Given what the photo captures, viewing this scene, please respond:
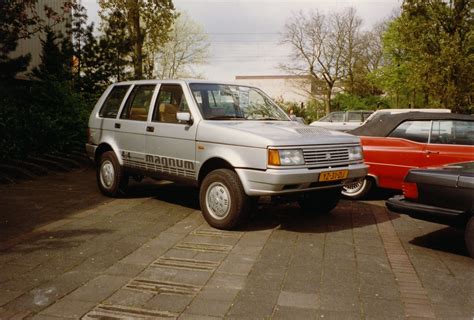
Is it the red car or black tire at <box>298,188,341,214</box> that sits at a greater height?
the red car

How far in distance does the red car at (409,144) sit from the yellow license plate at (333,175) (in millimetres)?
1860

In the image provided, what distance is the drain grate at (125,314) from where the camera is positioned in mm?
3453

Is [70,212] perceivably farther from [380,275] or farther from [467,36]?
[467,36]

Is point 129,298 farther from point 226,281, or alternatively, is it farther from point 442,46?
point 442,46

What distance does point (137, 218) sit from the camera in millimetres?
6461

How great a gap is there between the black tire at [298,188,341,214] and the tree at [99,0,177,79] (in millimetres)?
11994

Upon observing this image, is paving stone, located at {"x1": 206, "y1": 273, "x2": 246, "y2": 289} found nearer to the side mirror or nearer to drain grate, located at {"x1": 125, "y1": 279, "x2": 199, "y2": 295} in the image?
drain grate, located at {"x1": 125, "y1": 279, "x2": 199, "y2": 295}

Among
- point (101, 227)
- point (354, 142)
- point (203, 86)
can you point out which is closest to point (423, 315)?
point (354, 142)

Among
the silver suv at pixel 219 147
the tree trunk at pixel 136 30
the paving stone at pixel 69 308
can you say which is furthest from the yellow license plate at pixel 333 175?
the tree trunk at pixel 136 30

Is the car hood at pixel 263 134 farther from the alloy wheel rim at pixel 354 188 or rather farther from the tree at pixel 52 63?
the tree at pixel 52 63

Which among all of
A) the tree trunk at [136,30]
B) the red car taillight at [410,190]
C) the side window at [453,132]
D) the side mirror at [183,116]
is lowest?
the red car taillight at [410,190]

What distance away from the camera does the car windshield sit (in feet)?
21.4

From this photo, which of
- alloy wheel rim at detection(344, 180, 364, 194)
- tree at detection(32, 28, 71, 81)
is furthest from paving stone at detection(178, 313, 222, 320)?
tree at detection(32, 28, 71, 81)

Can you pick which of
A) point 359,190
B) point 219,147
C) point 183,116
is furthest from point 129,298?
point 359,190
